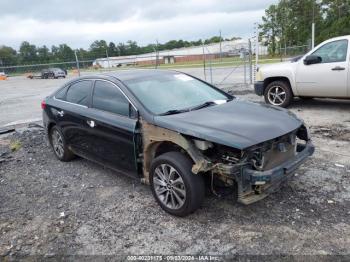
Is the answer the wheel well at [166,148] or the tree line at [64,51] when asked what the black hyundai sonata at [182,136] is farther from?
the tree line at [64,51]

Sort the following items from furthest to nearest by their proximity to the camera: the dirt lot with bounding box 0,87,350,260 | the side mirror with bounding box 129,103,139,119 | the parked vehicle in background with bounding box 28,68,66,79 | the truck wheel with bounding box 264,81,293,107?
the parked vehicle in background with bounding box 28,68,66,79, the truck wheel with bounding box 264,81,293,107, the side mirror with bounding box 129,103,139,119, the dirt lot with bounding box 0,87,350,260

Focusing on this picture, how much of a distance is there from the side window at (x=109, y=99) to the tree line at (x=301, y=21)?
44241mm

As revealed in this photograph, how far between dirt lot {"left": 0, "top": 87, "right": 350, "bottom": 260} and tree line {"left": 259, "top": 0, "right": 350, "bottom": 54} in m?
44.2

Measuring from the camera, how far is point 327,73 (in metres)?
8.13

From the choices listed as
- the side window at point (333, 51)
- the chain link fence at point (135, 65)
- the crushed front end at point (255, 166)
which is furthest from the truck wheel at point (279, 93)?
the chain link fence at point (135, 65)

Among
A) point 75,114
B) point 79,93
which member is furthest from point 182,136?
point 79,93

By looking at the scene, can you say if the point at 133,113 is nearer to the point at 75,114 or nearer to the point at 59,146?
the point at 75,114

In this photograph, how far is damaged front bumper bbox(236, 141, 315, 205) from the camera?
3514 millimetres

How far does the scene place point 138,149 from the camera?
172 inches

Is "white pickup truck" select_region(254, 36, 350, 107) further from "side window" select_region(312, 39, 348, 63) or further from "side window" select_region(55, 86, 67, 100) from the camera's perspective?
"side window" select_region(55, 86, 67, 100)

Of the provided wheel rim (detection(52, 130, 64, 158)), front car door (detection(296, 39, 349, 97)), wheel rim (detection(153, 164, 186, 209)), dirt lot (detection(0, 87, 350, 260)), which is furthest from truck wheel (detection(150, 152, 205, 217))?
front car door (detection(296, 39, 349, 97))

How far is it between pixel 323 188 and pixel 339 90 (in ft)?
14.3

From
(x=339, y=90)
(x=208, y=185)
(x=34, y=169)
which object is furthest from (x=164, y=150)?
(x=339, y=90)

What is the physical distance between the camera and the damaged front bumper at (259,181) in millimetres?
3514
